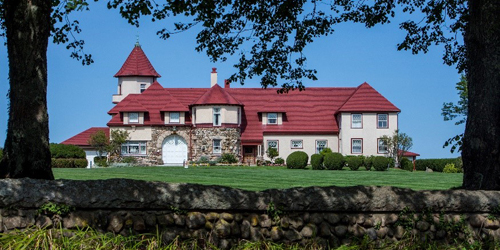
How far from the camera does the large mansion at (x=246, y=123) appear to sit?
44.5 m

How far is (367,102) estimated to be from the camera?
45.0 m

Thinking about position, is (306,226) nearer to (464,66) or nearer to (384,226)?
(384,226)

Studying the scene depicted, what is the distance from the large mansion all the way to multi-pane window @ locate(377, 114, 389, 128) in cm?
8

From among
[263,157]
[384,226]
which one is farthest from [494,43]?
[263,157]

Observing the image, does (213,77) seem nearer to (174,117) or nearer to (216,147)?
(174,117)

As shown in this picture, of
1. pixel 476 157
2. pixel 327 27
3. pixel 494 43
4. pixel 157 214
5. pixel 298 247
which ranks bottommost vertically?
pixel 298 247

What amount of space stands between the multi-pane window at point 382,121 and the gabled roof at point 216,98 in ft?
36.5

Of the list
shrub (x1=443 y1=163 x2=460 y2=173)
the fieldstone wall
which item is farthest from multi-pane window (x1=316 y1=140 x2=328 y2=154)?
the fieldstone wall

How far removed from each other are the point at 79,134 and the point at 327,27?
42467 mm

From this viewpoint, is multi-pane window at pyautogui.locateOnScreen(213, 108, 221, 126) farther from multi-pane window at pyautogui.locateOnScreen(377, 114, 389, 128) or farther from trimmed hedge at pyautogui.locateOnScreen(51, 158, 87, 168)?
multi-pane window at pyautogui.locateOnScreen(377, 114, 389, 128)

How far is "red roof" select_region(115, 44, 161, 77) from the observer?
55.5m

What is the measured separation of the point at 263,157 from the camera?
45094mm

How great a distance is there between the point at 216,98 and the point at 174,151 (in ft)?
18.2

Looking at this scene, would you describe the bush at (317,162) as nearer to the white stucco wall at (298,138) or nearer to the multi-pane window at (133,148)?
the white stucco wall at (298,138)
